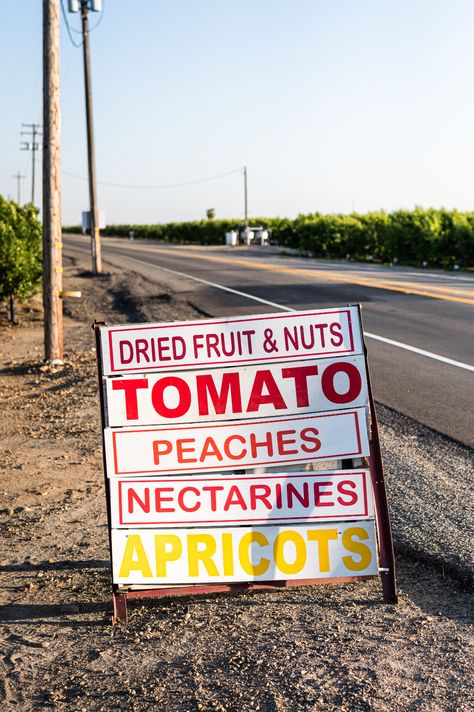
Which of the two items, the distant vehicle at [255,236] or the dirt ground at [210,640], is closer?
the dirt ground at [210,640]

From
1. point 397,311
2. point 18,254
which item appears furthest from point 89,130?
point 397,311

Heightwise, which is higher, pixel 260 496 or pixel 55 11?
pixel 55 11

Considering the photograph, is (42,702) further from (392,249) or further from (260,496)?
(392,249)

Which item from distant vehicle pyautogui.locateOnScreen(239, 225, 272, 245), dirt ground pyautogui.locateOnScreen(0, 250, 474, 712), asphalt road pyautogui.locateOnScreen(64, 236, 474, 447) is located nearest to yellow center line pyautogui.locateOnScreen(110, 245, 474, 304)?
asphalt road pyautogui.locateOnScreen(64, 236, 474, 447)

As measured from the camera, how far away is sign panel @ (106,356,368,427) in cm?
419

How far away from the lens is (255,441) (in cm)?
420

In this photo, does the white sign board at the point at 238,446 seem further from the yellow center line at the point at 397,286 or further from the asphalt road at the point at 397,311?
the yellow center line at the point at 397,286

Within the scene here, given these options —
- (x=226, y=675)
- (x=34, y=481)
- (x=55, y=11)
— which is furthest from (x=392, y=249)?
(x=226, y=675)

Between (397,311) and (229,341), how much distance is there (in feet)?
41.9

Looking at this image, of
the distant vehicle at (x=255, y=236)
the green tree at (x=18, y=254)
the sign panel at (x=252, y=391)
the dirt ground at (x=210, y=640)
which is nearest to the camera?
the dirt ground at (x=210, y=640)

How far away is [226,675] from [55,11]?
34.4ft

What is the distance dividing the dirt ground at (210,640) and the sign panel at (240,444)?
0.69m

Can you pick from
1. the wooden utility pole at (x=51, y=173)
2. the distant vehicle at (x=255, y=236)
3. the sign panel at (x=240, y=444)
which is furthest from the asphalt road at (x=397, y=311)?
the distant vehicle at (x=255, y=236)

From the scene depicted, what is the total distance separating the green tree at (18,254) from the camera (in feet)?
58.4
